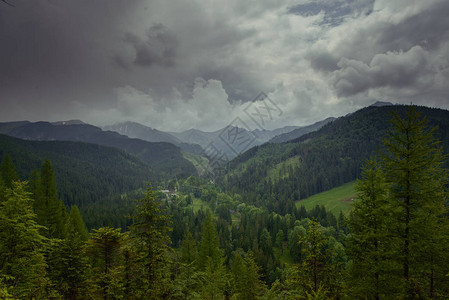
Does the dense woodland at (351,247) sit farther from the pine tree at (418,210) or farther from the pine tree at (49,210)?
the pine tree at (49,210)

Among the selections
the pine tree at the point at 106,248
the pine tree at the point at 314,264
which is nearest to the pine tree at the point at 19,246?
the pine tree at the point at 106,248

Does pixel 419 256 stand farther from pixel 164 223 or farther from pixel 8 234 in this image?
pixel 8 234

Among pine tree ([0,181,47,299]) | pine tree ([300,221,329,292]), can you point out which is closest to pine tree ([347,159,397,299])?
pine tree ([300,221,329,292])

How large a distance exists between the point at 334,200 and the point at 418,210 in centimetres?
17886

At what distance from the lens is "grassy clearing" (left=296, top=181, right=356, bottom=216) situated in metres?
158

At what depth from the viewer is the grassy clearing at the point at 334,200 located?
158 meters

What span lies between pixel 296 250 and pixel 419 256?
272 feet

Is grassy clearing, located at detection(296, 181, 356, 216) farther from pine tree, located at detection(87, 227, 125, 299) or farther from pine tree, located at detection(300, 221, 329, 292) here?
pine tree, located at detection(87, 227, 125, 299)

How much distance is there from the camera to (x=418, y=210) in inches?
655

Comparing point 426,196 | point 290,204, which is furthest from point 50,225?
point 290,204

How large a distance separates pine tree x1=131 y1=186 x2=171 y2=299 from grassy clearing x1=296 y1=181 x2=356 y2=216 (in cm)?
16089

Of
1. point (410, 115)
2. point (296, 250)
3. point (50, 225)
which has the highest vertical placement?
point (410, 115)

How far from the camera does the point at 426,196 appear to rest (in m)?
15.7

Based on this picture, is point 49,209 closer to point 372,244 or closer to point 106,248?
point 106,248
